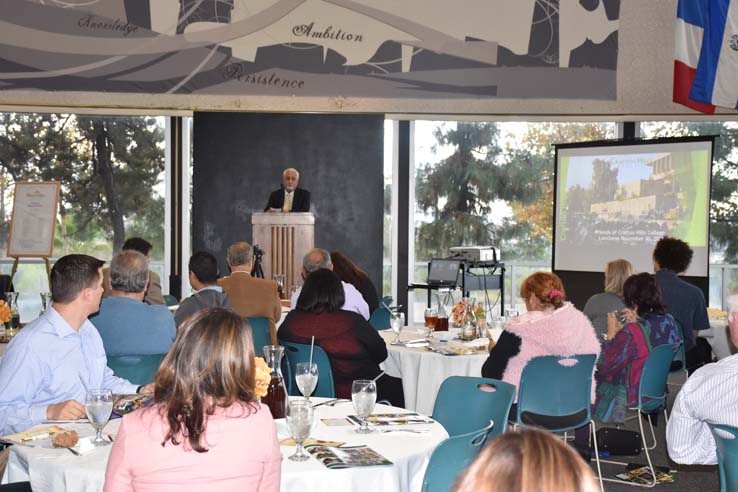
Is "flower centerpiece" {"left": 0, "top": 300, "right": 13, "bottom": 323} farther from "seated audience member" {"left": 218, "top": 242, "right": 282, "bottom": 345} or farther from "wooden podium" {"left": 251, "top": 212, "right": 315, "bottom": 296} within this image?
"wooden podium" {"left": 251, "top": 212, "right": 315, "bottom": 296}

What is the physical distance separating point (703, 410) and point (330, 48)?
A: 837cm

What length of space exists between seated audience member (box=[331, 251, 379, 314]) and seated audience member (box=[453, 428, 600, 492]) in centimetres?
588

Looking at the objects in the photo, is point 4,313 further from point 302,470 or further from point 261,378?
point 302,470

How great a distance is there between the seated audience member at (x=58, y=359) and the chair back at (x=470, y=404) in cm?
128

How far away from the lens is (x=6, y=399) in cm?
322

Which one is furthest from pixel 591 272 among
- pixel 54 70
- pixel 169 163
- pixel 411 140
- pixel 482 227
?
pixel 54 70

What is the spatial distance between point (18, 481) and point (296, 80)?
8276 mm

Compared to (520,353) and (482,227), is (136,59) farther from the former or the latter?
(520,353)

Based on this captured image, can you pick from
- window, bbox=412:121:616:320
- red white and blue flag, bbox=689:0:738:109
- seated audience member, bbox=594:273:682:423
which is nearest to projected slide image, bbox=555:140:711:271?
window, bbox=412:121:616:320

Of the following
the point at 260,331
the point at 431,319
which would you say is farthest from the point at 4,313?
the point at 431,319

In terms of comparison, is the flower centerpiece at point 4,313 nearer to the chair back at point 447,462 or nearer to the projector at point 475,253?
the chair back at point 447,462

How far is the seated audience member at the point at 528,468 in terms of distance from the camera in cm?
112

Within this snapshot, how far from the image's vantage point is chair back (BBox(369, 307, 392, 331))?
699 centimetres

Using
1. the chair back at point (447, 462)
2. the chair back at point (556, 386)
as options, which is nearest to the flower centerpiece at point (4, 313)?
the chair back at point (556, 386)
